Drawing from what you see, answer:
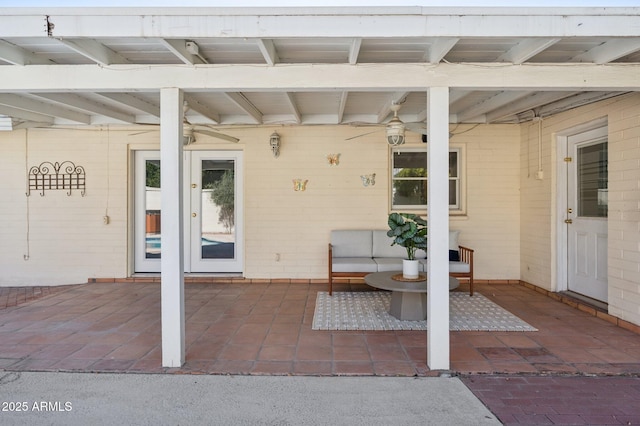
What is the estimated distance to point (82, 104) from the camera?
4336 millimetres

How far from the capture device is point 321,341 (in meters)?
3.44

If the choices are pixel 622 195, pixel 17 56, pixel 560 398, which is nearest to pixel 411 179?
pixel 622 195

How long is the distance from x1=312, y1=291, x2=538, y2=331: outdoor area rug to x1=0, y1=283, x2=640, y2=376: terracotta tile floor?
0.14 metres

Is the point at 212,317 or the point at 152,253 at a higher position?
the point at 152,253

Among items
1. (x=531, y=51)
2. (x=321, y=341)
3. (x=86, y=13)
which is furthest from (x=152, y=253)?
(x=531, y=51)

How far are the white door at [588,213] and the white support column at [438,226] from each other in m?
2.67

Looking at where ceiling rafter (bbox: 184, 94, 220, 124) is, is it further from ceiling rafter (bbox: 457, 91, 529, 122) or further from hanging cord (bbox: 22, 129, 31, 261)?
ceiling rafter (bbox: 457, 91, 529, 122)

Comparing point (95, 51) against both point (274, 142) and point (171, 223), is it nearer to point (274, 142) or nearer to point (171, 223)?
point (171, 223)

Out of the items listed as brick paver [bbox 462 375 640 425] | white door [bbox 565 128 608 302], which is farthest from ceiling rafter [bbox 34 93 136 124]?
white door [bbox 565 128 608 302]

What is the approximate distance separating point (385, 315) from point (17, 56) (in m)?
3.93

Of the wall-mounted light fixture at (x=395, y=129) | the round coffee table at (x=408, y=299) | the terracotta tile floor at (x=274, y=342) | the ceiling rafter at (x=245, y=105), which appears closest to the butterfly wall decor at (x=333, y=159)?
A: the ceiling rafter at (x=245, y=105)

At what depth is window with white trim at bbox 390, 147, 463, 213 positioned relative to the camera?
19.7 feet

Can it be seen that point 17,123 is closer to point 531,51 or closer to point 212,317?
point 212,317

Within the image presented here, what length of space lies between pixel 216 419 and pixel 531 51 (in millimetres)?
3134
